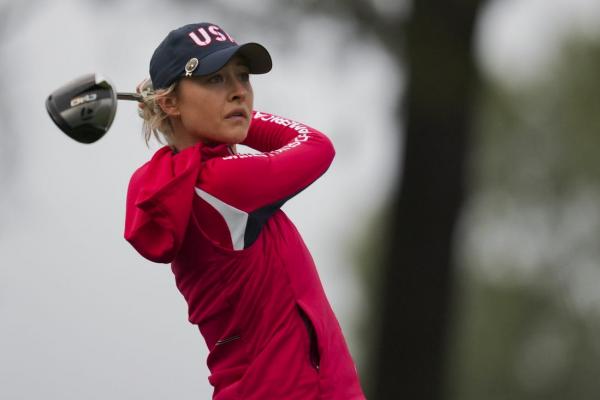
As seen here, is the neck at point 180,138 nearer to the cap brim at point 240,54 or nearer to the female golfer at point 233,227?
the female golfer at point 233,227

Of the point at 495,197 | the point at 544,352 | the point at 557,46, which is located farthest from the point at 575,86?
the point at 544,352

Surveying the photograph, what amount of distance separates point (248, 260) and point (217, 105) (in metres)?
0.44

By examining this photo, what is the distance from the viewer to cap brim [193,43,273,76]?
400cm

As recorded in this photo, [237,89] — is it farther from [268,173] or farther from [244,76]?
[268,173]

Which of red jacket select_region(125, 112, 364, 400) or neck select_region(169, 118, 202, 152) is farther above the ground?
neck select_region(169, 118, 202, 152)

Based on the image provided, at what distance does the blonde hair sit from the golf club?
0.15 metres

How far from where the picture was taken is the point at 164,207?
391 centimetres

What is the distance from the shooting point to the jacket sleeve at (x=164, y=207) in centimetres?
391

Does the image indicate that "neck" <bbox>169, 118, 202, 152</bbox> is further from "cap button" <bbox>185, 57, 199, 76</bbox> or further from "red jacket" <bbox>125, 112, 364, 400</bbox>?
"cap button" <bbox>185, 57, 199, 76</bbox>

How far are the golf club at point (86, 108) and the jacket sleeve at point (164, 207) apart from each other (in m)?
0.21

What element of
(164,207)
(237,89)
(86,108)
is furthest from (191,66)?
(164,207)

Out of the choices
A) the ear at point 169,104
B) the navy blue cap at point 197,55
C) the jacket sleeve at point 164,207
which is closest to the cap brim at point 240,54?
the navy blue cap at point 197,55

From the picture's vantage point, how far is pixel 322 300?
4125mm

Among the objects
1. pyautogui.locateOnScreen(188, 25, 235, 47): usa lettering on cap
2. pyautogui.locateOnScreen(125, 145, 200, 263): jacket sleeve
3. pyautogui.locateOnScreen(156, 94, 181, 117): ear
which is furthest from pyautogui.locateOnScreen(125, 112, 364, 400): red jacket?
pyautogui.locateOnScreen(188, 25, 235, 47): usa lettering on cap
